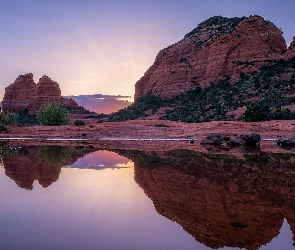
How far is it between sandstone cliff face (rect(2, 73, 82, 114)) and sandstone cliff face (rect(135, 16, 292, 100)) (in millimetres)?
42536

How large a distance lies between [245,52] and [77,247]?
202 ft

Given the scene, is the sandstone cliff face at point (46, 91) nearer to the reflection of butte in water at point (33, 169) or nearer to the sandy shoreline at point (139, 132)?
the sandy shoreline at point (139, 132)

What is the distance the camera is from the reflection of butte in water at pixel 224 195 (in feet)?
18.3

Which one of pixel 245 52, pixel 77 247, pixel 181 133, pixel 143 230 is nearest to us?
pixel 77 247

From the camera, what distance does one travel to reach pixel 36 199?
7.50 metres

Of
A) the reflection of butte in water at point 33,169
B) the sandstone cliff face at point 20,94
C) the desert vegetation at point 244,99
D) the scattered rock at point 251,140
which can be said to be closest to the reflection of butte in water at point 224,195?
the reflection of butte in water at point 33,169

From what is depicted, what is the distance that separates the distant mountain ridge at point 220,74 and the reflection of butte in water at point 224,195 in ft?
80.2

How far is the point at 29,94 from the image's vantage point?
11881 centimetres

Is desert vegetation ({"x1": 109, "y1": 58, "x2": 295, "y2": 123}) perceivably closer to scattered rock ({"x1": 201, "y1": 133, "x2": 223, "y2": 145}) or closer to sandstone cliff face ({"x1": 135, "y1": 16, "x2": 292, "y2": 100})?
sandstone cliff face ({"x1": 135, "y1": 16, "x2": 292, "y2": 100})

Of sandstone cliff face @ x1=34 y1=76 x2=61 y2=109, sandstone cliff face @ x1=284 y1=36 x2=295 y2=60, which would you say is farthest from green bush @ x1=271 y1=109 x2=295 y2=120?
sandstone cliff face @ x1=34 y1=76 x2=61 y2=109

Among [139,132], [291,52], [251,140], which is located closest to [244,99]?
[291,52]

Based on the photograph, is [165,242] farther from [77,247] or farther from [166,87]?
[166,87]

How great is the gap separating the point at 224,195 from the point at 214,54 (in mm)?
61484

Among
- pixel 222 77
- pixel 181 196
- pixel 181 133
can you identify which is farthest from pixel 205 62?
pixel 181 196
